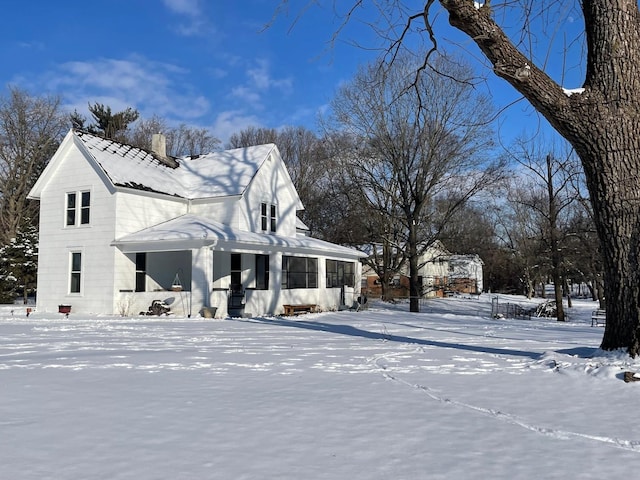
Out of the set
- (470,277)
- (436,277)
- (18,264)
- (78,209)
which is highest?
(78,209)

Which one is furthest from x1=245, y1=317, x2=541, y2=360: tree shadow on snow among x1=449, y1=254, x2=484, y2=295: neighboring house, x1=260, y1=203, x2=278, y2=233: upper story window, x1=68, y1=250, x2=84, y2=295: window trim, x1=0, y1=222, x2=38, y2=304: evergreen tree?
x1=449, y1=254, x2=484, y2=295: neighboring house

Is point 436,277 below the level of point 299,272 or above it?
above

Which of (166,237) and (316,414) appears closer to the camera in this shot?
(316,414)

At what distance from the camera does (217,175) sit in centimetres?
2536

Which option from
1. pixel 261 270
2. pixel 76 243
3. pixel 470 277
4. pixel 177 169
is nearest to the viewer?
pixel 76 243

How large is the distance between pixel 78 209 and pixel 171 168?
16.8 ft

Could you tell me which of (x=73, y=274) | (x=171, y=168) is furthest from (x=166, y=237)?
(x=171, y=168)

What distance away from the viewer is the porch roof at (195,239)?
765 inches

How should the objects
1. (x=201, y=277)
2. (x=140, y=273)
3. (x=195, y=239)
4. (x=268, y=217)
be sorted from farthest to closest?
(x=268, y=217) → (x=140, y=273) → (x=201, y=277) → (x=195, y=239)

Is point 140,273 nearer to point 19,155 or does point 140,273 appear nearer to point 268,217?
point 268,217

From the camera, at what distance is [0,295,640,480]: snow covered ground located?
3.96 metres

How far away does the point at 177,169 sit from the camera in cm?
2623

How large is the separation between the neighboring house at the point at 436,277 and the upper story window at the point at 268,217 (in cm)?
1901

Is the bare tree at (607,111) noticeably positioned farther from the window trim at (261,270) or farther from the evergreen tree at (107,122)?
the evergreen tree at (107,122)
